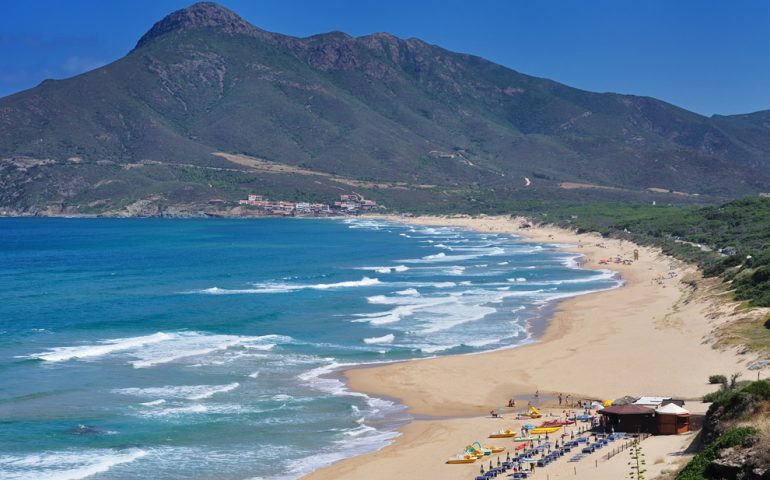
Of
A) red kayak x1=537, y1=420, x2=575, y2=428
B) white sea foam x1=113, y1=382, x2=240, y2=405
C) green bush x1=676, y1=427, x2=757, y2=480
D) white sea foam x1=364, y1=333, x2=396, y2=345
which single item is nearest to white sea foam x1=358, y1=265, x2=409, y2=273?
→ white sea foam x1=364, y1=333, x2=396, y2=345

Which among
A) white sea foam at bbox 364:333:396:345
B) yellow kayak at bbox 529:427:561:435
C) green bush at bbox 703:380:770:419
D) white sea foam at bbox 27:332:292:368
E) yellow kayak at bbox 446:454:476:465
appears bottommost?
yellow kayak at bbox 446:454:476:465

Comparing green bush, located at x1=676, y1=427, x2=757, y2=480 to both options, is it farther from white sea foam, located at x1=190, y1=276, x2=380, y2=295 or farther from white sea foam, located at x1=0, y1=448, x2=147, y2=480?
white sea foam, located at x1=190, y1=276, x2=380, y2=295

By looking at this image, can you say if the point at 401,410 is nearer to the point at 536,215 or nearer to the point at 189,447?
the point at 189,447

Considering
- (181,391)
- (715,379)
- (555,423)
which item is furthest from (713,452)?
(181,391)

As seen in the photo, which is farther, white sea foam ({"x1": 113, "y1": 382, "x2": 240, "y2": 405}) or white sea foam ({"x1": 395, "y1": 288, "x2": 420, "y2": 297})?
white sea foam ({"x1": 395, "y1": 288, "x2": 420, "y2": 297})

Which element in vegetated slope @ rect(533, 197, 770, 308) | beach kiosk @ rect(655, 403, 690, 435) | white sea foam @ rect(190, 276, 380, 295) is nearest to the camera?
beach kiosk @ rect(655, 403, 690, 435)

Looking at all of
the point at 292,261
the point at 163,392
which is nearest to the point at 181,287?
the point at 292,261
